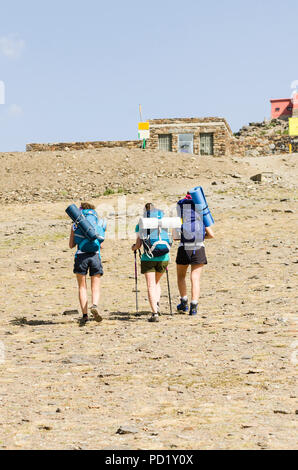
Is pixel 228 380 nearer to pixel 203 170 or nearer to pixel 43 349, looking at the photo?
pixel 43 349

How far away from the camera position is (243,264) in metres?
14.9

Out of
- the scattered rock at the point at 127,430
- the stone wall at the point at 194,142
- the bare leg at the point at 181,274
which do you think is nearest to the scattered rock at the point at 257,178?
the stone wall at the point at 194,142

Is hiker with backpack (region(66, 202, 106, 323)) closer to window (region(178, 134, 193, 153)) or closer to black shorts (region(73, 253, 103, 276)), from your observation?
black shorts (region(73, 253, 103, 276))

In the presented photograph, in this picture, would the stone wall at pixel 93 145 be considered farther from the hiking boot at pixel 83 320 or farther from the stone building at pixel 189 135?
the hiking boot at pixel 83 320

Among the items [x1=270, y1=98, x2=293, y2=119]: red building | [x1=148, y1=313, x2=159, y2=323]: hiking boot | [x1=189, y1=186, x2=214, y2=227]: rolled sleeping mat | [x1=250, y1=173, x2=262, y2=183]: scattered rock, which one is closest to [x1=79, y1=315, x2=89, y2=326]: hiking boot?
[x1=148, y1=313, x2=159, y2=323]: hiking boot

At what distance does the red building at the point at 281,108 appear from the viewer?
7512cm

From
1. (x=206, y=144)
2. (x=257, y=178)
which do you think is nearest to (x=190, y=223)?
(x=257, y=178)

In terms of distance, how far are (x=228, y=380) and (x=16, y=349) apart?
319cm

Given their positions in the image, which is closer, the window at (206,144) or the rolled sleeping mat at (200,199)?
the rolled sleeping mat at (200,199)

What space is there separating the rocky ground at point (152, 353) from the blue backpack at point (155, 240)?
40.9 inches

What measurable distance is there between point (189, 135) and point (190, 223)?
1342 inches

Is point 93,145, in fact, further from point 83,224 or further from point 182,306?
point 83,224
